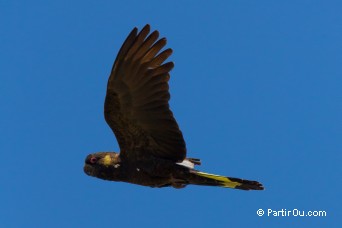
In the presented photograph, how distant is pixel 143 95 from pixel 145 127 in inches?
27.0

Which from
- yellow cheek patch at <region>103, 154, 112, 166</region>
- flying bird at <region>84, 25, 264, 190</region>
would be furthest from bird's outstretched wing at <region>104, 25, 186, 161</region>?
yellow cheek patch at <region>103, 154, 112, 166</region>

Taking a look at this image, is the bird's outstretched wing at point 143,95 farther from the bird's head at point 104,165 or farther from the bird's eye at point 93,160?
the bird's eye at point 93,160

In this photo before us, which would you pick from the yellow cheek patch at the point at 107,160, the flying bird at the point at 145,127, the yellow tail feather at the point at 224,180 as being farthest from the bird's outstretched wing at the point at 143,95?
the yellow tail feather at the point at 224,180

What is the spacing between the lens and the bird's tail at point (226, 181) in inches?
595

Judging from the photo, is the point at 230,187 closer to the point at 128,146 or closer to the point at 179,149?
the point at 179,149

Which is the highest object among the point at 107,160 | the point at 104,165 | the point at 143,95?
the point at 143,95

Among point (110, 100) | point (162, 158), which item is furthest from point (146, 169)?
point (110, 100)

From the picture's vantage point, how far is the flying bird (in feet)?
50.1

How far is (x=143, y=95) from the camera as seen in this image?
15.4 meters

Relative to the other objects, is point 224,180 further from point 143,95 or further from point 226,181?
point 143,95

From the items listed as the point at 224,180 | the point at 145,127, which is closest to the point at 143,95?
the point at 145,127

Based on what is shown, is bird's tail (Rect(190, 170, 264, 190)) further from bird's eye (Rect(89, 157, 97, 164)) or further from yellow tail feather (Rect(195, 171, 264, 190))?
bird's eye (Rect(89, 157, 97, 164))

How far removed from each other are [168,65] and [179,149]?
1740 mm

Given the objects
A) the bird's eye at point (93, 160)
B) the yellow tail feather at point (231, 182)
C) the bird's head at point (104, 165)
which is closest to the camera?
the yellow tail feather at point (231, 182)
